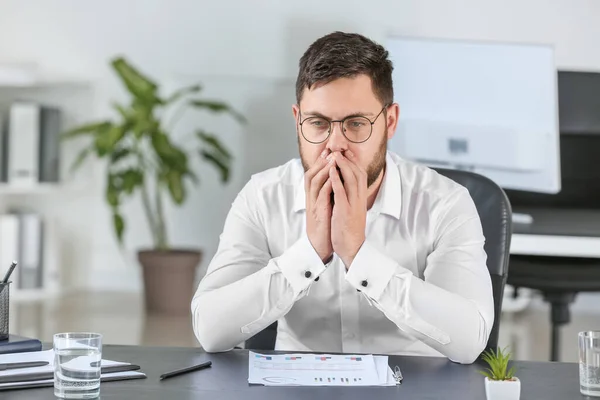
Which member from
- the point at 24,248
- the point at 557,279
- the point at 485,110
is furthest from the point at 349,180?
the point at 24,248

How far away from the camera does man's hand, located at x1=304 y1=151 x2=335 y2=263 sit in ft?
4.95

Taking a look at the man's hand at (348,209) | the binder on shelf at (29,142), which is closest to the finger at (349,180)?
the man's hand at (348,209)

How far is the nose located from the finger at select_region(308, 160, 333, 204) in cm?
4

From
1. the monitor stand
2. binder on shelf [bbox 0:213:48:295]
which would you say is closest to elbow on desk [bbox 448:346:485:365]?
the monitor stand

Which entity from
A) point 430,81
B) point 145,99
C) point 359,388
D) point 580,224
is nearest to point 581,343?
point 359,388

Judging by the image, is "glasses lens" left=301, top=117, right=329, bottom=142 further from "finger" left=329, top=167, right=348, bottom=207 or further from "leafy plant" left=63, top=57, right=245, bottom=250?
"leafy plant" left=63, top=57, right=245, bottom=250

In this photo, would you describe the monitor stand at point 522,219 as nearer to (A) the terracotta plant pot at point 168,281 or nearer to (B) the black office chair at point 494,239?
(B) the black office chair at point 494,239

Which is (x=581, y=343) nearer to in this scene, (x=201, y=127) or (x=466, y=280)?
(x=466, y=280)

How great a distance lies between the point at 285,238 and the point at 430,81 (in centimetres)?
161

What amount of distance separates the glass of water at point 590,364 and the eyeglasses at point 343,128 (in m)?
0.59

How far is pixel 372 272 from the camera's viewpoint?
1453 millimetres

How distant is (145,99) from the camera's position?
441 centimetres

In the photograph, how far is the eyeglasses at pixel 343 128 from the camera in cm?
161

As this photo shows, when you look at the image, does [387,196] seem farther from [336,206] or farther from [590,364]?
[590,364]
